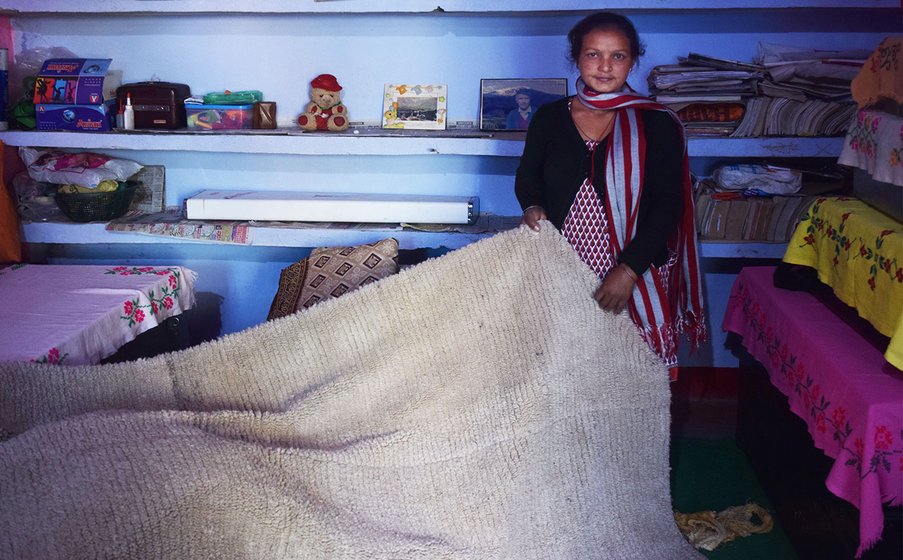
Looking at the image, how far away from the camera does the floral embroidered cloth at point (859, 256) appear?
191 cm

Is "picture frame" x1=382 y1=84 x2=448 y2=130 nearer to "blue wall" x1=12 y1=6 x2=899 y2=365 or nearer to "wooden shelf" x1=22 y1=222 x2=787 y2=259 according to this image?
"blue wall" x1=12 y1=6 x2=899 y2=365

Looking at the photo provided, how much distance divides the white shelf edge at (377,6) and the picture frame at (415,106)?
1.25ft

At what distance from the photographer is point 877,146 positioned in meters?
2.10

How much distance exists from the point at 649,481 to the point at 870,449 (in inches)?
22.2

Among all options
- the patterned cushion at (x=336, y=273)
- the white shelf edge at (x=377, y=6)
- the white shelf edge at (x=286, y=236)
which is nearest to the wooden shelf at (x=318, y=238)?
the white shelf edge at (x=286, y=236)

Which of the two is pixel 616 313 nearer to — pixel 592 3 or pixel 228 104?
pixel 592 3

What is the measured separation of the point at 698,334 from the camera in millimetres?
2381

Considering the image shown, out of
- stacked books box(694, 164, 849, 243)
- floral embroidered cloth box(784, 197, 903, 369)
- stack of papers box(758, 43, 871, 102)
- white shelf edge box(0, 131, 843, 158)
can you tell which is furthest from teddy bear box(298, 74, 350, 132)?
floral embroidered cloth box(784, 197, 903, 369)

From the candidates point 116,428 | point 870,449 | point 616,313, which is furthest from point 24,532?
point 870,449

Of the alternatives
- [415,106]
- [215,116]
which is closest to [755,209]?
[415,106]

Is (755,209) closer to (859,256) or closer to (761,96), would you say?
(761,96)

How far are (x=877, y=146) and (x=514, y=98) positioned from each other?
4.35ft

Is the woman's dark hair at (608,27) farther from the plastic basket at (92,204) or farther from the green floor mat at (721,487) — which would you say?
the plastic basket at (92,204)

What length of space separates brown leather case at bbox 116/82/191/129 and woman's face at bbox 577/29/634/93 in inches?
62.4
